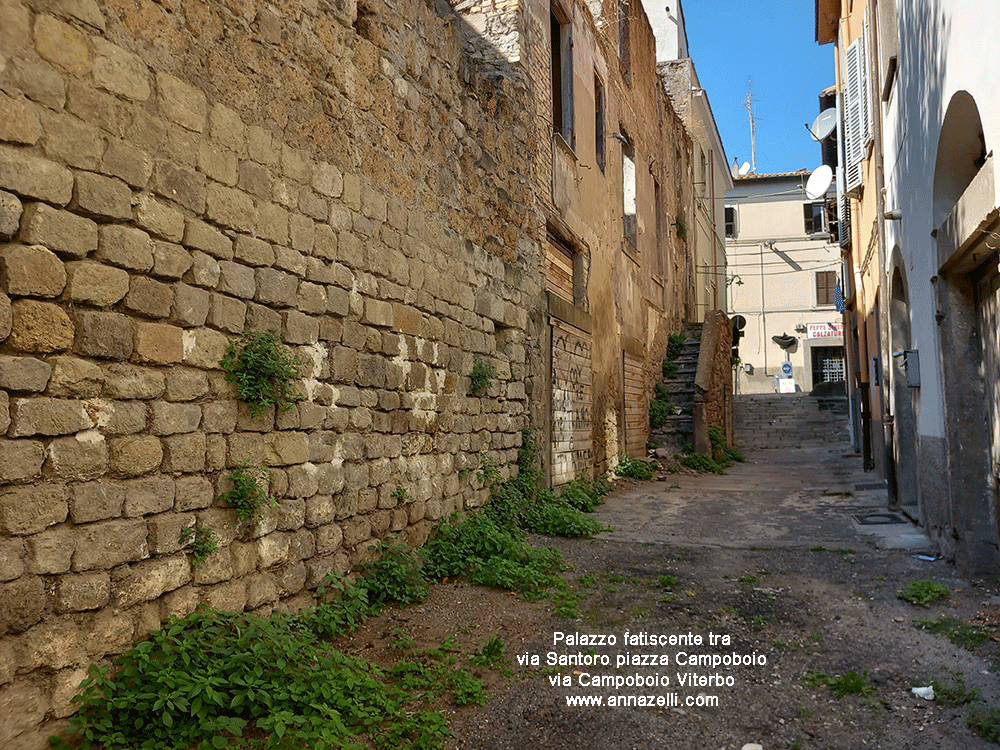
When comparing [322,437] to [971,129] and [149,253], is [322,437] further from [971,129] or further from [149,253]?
[971,129]

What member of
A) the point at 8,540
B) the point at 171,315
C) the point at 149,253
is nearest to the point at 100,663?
the point at 8,540

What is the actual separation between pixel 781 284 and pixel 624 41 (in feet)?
67.6

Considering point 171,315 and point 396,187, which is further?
point 396,187

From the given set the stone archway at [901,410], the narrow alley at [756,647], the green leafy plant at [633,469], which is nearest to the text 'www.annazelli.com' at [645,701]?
the narrow alley at [756,647]

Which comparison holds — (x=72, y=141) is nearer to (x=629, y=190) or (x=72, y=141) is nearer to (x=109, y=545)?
(x=109, y=545)

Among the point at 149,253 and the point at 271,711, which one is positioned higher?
the point at 149,253

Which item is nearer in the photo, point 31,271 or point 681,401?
point 31,271

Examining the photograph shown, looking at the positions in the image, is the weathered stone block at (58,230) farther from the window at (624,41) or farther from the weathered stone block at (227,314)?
the window at (624,41)

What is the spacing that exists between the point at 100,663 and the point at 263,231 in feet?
7.26

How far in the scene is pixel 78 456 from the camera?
9.36ft

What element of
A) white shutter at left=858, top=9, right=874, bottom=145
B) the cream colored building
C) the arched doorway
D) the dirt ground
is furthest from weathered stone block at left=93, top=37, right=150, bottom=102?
the cream colored building

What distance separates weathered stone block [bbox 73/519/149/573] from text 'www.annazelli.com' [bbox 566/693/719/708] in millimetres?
2098

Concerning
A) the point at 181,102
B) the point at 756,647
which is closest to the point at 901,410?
the point at 756,647

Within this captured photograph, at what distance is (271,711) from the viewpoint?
2.95m
